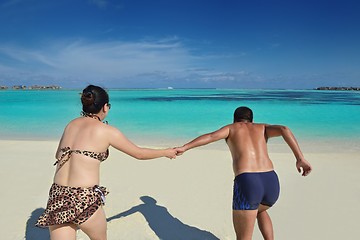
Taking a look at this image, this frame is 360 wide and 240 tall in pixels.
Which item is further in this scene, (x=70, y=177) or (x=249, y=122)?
(x=249, y=122)

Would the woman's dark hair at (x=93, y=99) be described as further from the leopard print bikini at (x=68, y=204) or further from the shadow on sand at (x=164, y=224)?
the shadow on sand at (x=164, y=224)

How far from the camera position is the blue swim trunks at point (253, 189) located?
120 inches

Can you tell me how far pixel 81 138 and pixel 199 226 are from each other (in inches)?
111

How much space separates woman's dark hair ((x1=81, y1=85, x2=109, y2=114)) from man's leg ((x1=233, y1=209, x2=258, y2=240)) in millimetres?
1786

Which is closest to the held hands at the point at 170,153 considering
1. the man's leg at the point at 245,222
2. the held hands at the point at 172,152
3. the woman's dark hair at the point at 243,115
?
the held hands at the point at 172,152

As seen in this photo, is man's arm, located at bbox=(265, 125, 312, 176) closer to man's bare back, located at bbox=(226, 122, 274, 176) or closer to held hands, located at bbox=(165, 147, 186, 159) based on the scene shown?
man's bare back, located at bbox=(226, 122, 274, 176)

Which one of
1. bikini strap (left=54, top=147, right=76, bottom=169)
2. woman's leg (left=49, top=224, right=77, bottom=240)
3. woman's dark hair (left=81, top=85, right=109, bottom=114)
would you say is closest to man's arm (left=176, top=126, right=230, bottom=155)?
woman's dark hair (left=81, top=85, right=109, bottom=114)

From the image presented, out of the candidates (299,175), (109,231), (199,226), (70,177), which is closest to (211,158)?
(299,175)

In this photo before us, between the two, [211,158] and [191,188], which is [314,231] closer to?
[191,188]

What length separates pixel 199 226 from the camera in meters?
4.68

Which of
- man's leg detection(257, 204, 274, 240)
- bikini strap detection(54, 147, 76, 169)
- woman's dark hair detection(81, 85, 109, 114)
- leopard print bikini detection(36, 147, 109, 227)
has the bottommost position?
man's leg detection(257, 204, 274, 240)

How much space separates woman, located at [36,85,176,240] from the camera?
8.44 feet

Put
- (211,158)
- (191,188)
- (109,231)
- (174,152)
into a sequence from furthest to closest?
1. (211,158)
2. (191,188)
3. (109,231)
4. (174,152)

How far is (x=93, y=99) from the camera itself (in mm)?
2670
